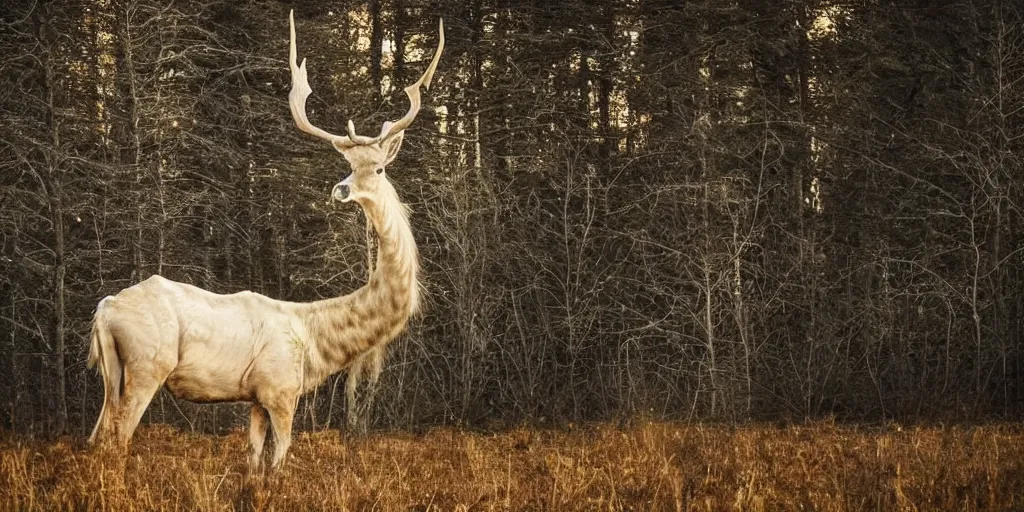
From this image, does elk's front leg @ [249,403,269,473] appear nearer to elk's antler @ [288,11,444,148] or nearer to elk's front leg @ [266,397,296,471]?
elk's front leg @ [266,397,296,471]

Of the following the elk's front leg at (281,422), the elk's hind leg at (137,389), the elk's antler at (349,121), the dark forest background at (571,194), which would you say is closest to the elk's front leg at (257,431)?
the elk's front leg at (281,422)

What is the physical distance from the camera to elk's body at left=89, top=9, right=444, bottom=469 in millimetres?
7535

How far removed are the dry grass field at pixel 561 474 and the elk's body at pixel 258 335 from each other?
0.49 meters

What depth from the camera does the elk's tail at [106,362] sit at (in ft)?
24.6

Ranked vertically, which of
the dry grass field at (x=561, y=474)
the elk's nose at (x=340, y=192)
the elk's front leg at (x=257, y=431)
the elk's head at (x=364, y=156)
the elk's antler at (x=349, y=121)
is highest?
the elk's antler at (x=349, y=121)

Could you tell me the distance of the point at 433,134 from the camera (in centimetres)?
1591

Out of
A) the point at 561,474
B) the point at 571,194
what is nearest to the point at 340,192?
the point at 561,474

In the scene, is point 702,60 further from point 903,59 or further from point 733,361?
point 733,361

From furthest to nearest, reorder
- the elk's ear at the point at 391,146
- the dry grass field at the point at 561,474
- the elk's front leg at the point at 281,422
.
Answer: the elk's ear at the point at 391,146 < the elk's front leg at the point at 281,422 < the dry grass field at the point at 561,474

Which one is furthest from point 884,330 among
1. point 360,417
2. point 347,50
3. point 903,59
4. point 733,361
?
point 347,50

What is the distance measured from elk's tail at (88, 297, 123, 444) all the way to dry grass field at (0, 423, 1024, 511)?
0.33 meters

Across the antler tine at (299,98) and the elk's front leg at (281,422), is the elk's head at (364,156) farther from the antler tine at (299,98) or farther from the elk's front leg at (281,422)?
the elk's front leg at (281,422)

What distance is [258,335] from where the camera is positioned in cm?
783

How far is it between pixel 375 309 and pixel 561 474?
1.98 metres
